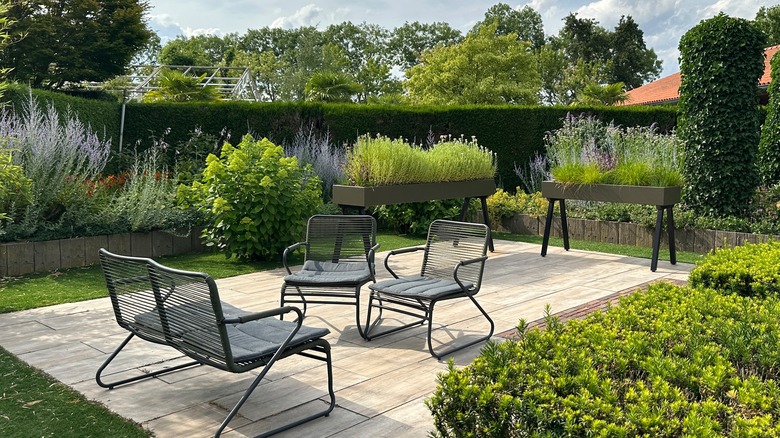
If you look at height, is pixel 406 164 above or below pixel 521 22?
below

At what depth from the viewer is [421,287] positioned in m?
4.68

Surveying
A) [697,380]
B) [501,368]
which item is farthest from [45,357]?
[697,380]

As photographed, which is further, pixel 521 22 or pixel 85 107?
pixel 521 22

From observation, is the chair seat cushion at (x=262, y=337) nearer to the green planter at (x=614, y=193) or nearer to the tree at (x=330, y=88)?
the green planter at (x=614, y=193)

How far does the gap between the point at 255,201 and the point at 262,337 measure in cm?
418

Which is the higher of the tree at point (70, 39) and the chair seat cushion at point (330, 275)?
the tree at point (70, 39)

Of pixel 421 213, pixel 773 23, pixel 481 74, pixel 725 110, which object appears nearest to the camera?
pixel 725 110

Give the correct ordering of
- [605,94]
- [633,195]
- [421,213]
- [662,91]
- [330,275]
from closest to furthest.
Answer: [330,275] < [633,195] < [421,213] < [605,94] < [662,91]

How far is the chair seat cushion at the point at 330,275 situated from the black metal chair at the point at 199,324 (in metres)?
1.01

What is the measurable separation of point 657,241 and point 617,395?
5.42 metres

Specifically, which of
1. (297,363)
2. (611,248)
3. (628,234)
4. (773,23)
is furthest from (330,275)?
(773,23)

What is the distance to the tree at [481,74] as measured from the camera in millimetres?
28719

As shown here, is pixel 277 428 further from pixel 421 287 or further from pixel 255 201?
pixel 255 201

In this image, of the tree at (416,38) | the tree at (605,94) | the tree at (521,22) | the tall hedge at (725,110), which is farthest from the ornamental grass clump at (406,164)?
the tree at (521,22)
